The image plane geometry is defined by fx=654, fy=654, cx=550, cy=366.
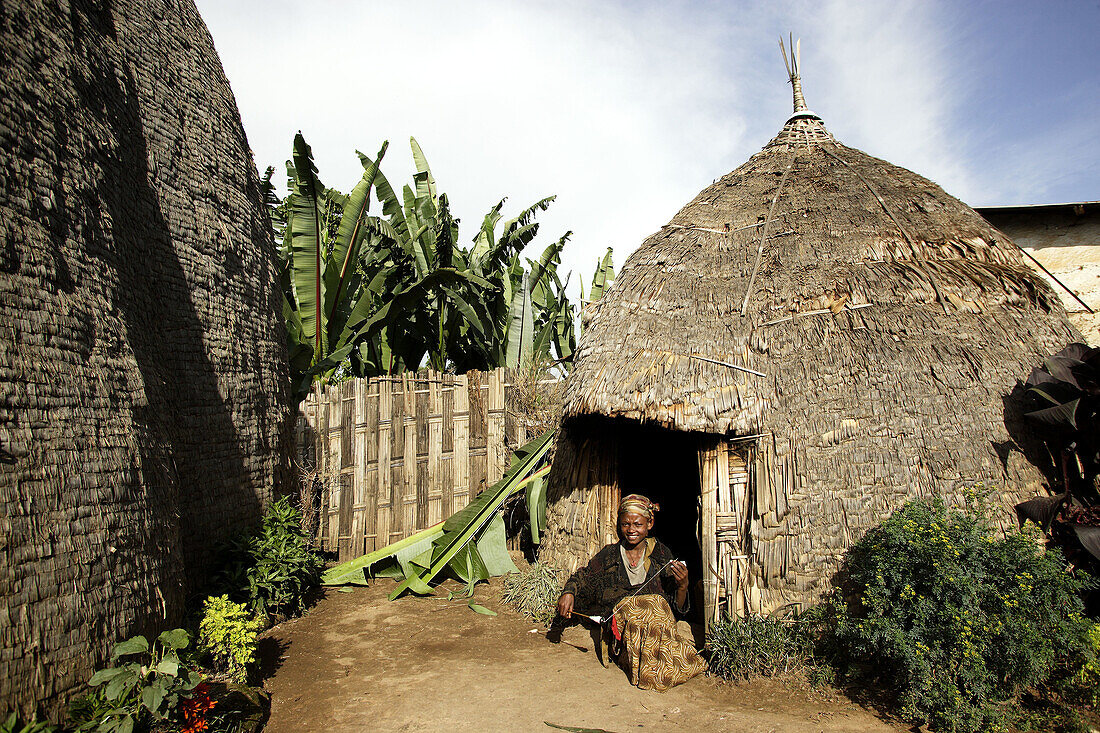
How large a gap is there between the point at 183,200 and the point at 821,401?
4.91 metres

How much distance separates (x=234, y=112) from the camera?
598 cm

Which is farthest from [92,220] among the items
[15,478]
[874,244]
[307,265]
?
[874,244]

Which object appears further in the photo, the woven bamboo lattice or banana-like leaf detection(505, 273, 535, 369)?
banana-like leaf detection(505, 273, 535, 369)

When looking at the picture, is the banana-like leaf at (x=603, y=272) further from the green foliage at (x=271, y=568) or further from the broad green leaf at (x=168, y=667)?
the broad green leaf at (x=168, y=667)

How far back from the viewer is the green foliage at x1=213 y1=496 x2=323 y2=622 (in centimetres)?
498

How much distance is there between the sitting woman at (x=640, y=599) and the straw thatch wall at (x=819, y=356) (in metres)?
0.55

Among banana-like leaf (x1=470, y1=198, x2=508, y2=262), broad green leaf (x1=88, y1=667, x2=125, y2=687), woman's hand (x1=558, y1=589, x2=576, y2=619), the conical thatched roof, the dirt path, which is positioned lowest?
the dirt path

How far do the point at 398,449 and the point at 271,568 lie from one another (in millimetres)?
2086

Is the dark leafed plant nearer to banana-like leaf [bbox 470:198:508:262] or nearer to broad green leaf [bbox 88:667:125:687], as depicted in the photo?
broad green leaf [bbox 88:667:125:687]

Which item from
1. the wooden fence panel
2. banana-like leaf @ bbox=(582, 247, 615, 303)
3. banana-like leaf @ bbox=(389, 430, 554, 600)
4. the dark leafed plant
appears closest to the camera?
the dark leafed plant

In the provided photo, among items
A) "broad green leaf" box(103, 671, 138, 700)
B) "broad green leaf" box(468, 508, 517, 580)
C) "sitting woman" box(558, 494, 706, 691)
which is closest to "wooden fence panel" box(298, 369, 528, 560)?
"broad green leaf" box(468, 508, 517, 580)

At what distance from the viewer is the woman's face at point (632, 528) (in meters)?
4.78

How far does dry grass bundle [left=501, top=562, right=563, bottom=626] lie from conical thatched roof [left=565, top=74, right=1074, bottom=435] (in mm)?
1601

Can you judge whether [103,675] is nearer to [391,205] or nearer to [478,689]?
[478,689]
